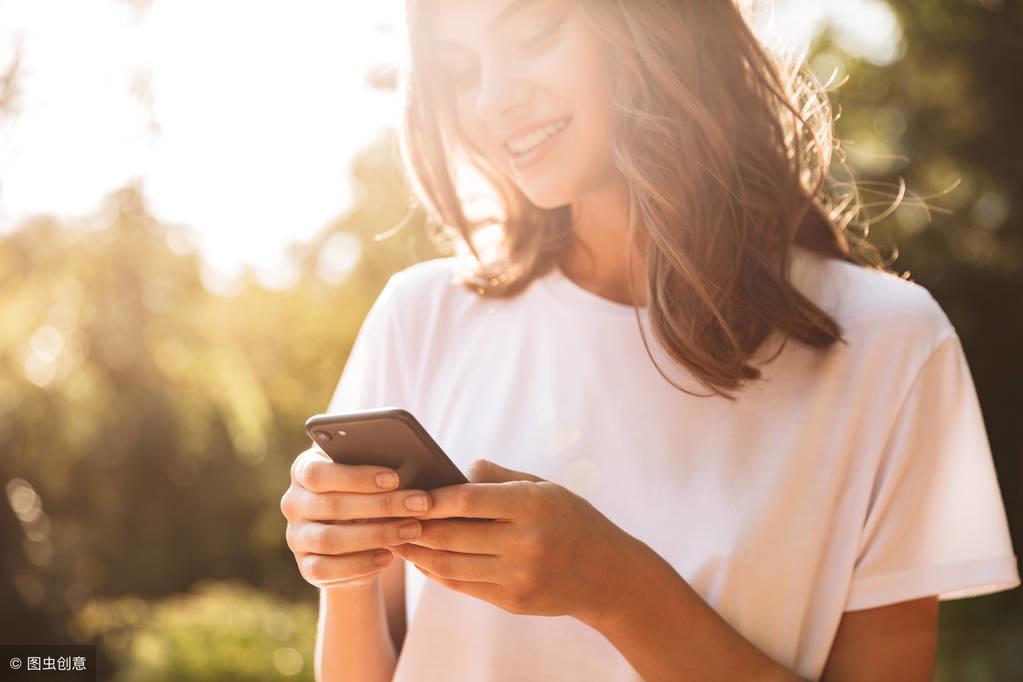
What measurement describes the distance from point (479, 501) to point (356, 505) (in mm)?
169

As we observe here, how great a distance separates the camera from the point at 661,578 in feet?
4.76

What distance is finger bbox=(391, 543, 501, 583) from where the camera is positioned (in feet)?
4.32

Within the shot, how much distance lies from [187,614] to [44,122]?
4.23 m

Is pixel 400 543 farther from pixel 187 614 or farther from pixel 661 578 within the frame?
pixel 187 614

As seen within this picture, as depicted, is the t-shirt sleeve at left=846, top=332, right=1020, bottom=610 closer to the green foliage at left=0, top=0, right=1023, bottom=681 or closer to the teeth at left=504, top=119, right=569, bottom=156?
the teeth at left=504, top=119, right=569, bottom=156

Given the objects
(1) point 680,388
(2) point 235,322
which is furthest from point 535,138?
(2) point 235,322

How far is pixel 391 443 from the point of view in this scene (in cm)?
127

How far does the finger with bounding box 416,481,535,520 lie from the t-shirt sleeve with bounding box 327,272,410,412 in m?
0.62

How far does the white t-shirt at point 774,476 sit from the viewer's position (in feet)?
5.27

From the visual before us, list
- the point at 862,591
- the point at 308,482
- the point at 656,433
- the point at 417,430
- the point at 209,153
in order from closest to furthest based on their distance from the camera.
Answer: the point at 417,430
the point at 308,482
the point at 862,591
the point at 656,433
the point at 209,153

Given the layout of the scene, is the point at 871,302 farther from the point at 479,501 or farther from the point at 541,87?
the point at 479,501

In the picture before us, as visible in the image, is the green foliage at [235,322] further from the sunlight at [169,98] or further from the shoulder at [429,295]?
the shoulder at [429,295]

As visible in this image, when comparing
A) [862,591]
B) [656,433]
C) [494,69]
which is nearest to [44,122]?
[494,69]

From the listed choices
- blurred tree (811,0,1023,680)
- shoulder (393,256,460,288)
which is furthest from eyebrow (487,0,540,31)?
blurred tree (811,0,1023,680)
